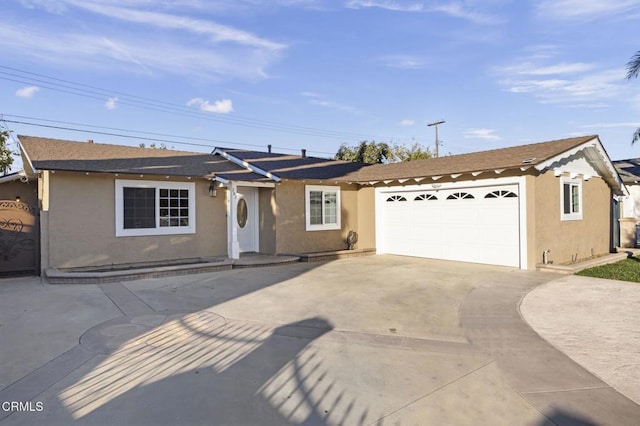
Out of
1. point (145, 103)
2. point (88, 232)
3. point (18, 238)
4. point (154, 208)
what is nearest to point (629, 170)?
point (154, 208)

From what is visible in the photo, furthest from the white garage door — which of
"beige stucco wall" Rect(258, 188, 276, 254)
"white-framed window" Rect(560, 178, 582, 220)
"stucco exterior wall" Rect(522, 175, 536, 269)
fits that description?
"beige stucco wall" Rect(258, 188, 276, 254)

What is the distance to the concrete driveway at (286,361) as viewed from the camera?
3.17 m

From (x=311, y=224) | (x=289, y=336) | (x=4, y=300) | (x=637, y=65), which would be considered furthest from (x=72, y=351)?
Answer: (x=637, y=65)

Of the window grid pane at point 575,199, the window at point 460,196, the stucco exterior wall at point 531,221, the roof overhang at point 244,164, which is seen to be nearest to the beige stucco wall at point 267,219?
the roof overhang at point 244,164

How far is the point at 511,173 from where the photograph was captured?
34.5 ft

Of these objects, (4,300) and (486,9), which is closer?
(4,300)

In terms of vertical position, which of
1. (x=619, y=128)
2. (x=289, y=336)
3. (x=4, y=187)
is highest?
(x=619, y=128)

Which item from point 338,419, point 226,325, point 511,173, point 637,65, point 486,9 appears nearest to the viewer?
point 338,419

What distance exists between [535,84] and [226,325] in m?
16.3

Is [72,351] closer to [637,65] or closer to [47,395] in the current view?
[47,395]

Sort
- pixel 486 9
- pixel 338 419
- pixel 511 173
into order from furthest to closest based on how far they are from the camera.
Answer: pixel 486 9 < pixel 511 173 < pixel 338 419

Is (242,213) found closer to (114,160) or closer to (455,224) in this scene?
(114,160)

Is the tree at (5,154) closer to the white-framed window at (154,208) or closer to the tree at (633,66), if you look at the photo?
the white-framed window at (154,208)

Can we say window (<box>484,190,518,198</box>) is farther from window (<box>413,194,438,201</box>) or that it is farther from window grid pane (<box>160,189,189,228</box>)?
window grid pane (<box>160,189,189,228</box>)
